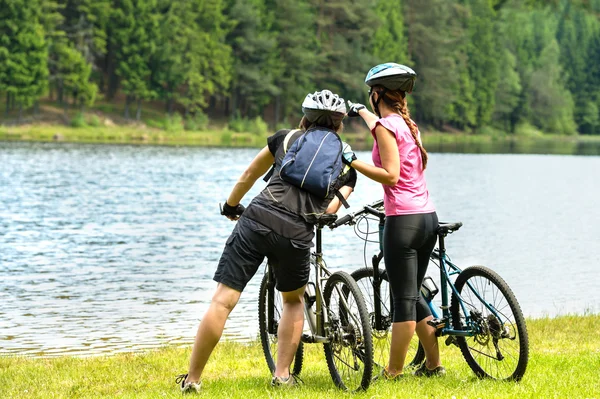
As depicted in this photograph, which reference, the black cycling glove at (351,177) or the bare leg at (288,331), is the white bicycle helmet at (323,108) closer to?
the black cycling glove at (351,177)

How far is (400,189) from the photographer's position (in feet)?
21.4

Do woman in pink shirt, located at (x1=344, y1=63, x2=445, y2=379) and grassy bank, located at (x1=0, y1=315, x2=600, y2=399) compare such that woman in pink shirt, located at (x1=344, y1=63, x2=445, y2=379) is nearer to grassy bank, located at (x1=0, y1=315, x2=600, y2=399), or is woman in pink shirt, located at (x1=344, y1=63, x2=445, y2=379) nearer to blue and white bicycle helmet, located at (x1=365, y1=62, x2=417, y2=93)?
blue and white bicycle helmet, located at (x1=365, y1=62, x2=417, y2=93)

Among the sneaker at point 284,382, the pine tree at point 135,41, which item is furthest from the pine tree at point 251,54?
the sneaker at point 284,382

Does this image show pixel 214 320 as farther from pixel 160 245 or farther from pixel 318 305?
pixel 160 245

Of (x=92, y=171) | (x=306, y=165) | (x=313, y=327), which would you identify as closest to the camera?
(x=306, y=165)

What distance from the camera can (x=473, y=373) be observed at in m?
7.22

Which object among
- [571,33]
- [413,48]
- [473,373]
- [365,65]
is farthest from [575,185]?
[571,33]

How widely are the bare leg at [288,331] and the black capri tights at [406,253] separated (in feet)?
2.16

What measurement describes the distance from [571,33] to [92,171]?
126932mm

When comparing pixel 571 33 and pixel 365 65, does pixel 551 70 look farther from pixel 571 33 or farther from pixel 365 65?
pixel 365 65

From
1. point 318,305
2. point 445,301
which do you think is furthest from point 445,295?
point 318,305

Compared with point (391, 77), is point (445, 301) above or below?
below

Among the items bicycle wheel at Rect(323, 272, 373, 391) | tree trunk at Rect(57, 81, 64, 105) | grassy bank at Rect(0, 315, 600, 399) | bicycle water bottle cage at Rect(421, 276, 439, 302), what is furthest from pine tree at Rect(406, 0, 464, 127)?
bicycle wheel at Rect(323, 272, 373, 391)

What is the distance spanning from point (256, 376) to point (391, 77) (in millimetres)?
2633
